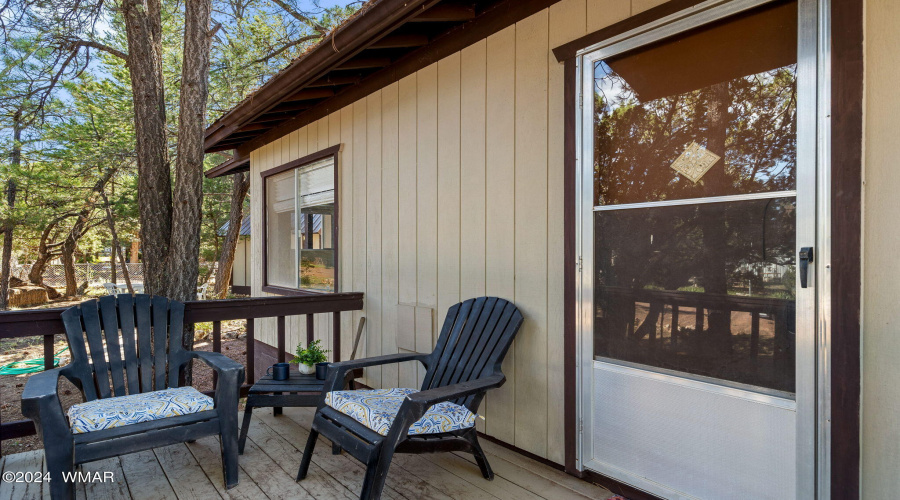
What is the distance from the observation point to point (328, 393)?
229 cm

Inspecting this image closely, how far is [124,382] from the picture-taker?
250 centimetres

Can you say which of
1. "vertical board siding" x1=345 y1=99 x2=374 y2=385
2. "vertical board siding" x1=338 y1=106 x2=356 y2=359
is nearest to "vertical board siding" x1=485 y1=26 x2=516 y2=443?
"vertical board siding" x1=345 y1=99 x2=374 y2=385

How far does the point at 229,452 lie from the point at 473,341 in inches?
49.2

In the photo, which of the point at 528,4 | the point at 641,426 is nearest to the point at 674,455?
the point at 641,426

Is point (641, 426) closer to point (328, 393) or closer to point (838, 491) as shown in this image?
point (838, 491)

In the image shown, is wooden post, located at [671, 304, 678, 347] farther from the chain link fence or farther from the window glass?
the chain link fence

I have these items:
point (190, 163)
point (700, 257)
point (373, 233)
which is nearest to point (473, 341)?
point (700, 257)

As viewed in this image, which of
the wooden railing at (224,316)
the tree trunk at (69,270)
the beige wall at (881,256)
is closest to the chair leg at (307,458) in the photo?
the wooden railing at (224,316)

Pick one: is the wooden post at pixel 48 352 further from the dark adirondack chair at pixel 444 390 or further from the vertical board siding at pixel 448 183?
the vertical board siding at pixel 448 183

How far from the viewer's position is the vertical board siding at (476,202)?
8.00 feet

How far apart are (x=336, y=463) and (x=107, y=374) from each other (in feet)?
3.99

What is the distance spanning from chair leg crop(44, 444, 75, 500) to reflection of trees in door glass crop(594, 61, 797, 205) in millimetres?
2355

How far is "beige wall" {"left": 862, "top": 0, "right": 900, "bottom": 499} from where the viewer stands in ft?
4.88

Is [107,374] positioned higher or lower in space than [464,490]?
higher
